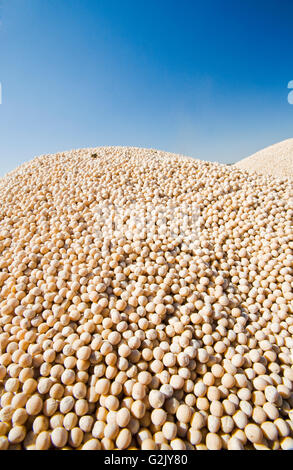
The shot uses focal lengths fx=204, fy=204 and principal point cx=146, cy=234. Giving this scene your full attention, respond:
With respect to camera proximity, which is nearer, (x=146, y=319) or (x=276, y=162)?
(x=146, y=319)

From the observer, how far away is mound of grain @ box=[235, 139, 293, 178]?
5.95m

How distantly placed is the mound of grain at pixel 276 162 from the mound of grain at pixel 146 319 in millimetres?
4693

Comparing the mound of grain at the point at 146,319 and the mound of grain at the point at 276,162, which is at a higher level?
the mound of grain at the point at 276,162

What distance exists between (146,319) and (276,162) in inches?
291

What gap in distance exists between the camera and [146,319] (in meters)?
1.16

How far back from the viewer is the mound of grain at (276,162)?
595cm

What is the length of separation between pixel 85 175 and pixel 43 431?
2.30m

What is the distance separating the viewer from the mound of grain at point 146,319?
0.82m

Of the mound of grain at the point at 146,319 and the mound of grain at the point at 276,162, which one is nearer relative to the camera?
the mound of grain at the point at 146,319

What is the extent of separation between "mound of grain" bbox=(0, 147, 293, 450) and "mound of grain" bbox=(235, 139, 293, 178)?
4693 millimetres

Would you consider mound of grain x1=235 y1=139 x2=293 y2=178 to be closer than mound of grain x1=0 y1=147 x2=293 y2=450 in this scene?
No

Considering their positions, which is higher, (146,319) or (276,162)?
(276,162)
